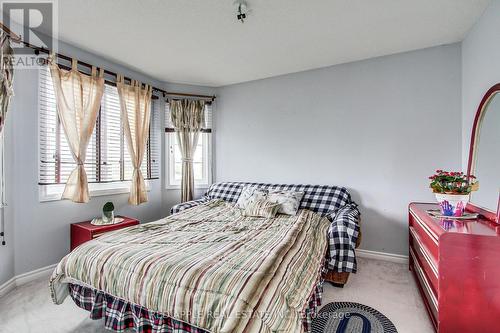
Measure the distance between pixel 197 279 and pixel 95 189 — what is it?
7.84 ft

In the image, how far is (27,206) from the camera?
2.44 meters

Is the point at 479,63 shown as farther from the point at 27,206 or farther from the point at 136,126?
the point at 27,206

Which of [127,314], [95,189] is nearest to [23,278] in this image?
[95,189]

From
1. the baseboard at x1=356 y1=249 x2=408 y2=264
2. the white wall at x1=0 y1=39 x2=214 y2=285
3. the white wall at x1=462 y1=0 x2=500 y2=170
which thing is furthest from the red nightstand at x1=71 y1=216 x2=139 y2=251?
the white wall at x1=462 y1=0 x2=500 y2=170

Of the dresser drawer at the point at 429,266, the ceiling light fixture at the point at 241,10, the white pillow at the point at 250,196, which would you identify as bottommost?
the dresser drawer at the point at 429,266

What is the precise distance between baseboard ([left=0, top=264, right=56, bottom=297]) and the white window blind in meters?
0.89

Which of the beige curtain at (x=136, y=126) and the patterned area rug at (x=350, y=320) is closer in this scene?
the patterned area rug at (x=350, y=320)

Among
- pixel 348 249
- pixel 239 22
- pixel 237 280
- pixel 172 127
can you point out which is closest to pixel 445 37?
pixel 239 22

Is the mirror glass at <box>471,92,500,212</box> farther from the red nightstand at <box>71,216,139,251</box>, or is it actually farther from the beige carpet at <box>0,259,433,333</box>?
the red nightstand at <box>71,216,139,251</box>

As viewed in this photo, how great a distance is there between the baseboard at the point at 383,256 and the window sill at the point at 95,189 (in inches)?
122

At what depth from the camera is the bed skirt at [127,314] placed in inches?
55.7

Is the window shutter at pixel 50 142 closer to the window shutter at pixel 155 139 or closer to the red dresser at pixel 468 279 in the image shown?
the window shutter at pixel 155 139

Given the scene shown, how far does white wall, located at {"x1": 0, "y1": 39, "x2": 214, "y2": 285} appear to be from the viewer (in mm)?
2314

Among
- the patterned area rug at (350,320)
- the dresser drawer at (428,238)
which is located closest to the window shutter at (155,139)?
the patterned area rug at (350,320)
